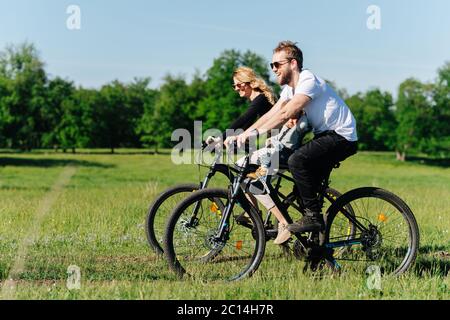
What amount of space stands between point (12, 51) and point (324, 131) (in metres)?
61.7

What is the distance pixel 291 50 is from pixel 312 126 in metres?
0.65

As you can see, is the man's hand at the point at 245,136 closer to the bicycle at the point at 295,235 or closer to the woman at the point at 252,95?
the bicycle at the point at 295,235

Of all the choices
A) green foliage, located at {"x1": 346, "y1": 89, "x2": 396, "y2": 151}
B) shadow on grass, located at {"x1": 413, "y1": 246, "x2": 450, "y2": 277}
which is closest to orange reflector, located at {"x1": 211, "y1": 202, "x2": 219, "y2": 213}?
shadow on grass, located at {"x1": 413, "y1": 246, "x2": 450, "y2": 277}

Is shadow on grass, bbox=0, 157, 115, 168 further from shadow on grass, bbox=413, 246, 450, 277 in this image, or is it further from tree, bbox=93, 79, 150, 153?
shadow on grass, bbox=413, 246, 450, 277

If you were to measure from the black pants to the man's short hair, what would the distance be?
0.63 m

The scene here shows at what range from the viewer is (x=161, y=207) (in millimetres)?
5672

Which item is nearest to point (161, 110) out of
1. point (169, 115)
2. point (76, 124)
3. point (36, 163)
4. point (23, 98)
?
point (169, 115)

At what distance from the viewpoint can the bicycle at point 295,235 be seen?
483 centimetres

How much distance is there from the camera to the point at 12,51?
61031 mm

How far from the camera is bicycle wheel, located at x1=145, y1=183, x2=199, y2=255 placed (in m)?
5.61

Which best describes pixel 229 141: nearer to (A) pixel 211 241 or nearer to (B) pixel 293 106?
(B) pixel 293 106

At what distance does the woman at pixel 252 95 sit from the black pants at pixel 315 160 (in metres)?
1.19

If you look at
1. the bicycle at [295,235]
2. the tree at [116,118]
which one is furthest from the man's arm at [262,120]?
the tree at [116,118]
